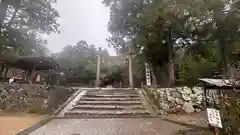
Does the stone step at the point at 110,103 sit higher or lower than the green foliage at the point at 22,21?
lower

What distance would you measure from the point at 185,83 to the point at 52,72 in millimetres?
10881

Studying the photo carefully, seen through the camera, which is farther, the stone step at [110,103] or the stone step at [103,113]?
the stone step at [110,103]

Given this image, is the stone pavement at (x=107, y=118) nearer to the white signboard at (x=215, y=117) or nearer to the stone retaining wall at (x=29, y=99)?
the stone retaining wall at (x=29, y=99)

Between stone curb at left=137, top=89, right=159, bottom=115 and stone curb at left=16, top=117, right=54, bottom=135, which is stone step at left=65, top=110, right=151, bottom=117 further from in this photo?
stone curb at left=16, top=117, right=54, bottom=135

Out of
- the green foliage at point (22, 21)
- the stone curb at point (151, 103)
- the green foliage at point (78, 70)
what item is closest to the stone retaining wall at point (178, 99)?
the stone curb at point (151, 103)

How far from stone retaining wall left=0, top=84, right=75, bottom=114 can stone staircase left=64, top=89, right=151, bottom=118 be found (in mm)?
1064

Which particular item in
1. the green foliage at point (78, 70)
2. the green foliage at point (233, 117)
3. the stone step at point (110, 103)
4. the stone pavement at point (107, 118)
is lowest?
the stone pavement at point (107, 118)

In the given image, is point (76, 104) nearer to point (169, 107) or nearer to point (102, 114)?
point (102, 114)

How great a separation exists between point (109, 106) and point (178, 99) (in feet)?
10.9

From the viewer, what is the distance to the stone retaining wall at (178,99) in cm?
800

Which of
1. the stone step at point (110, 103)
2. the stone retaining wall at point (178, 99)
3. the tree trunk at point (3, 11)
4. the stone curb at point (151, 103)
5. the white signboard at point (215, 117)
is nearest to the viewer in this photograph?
the white signboard at point (215, 117)

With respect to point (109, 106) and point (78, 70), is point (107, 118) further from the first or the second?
point (78, 70)

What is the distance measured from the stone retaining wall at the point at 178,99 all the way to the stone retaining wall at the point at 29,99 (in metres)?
4.81

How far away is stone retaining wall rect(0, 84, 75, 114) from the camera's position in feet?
24.2
